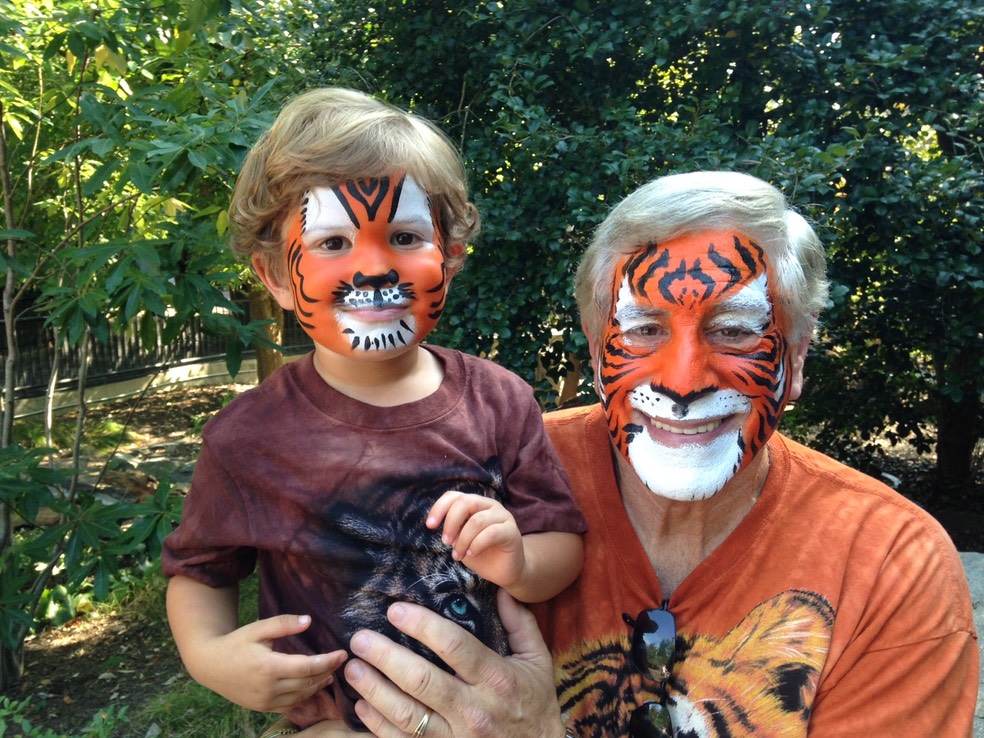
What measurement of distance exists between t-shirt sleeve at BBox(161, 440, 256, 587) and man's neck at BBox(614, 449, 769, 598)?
100cm

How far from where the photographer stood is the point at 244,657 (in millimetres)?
1780

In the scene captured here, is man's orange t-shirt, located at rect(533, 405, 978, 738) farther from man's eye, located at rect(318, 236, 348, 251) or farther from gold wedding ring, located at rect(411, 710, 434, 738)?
man's eye, located at rect(318, 236, 348, 251)

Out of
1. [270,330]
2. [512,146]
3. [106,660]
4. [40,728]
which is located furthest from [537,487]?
[270,330]

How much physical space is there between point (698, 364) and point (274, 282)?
1.08 metres

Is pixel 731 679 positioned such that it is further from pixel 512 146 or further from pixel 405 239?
pixel 512 146

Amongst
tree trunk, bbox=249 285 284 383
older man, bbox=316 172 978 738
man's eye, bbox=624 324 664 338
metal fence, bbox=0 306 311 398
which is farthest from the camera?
metal fence, bbox=0 306 311 398

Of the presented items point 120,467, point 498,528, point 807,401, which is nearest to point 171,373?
point 120,467

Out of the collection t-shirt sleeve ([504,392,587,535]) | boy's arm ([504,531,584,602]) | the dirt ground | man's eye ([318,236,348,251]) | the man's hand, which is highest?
man's eye ([318,236,348,251])

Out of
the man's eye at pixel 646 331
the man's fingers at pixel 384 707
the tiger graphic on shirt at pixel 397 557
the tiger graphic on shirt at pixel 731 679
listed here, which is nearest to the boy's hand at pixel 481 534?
the tiger graphic on shirt at pixel 397 557

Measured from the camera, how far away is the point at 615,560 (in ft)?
6.79

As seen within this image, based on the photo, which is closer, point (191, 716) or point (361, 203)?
point (361, 203)

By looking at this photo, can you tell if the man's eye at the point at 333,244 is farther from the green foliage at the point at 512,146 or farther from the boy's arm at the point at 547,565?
the green foliage at the point at 512,146

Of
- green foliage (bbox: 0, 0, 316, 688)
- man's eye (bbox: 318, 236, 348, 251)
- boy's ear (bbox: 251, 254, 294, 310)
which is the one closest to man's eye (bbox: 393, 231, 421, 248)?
man's eye (bbox: 318, 236, 348, 251)

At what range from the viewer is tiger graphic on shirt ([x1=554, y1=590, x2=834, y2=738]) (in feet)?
5.88
